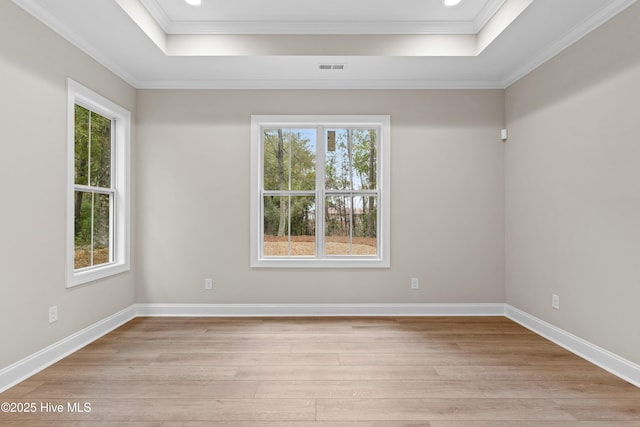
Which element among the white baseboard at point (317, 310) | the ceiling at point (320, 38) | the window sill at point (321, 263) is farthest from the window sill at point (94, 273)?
the ceiling at point (320, 38)

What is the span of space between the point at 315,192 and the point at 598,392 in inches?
119

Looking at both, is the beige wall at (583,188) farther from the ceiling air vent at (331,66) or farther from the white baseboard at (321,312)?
the ceiling air vent at (331,66)

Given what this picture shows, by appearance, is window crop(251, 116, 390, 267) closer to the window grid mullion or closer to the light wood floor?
the window grid mullion

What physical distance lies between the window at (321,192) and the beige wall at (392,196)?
22 centimetres

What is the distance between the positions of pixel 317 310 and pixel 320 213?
112 cm

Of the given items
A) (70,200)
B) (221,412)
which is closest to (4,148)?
(70,200)

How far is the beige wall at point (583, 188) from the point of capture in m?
2.53

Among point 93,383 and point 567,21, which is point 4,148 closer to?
point 93,383

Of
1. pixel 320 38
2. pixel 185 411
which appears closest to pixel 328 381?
pixel 185 411

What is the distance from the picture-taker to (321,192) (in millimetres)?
4219

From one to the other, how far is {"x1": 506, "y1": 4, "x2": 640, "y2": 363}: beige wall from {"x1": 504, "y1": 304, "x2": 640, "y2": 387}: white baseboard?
5 centimetres

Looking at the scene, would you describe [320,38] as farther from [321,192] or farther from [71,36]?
[71,36]

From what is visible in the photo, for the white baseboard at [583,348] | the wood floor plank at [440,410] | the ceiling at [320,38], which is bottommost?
the wood floor plank at [440,410]

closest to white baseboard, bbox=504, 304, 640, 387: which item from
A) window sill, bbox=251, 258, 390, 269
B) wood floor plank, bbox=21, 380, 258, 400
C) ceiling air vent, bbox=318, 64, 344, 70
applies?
window sill, bbox=251, 258, 390, 269
